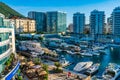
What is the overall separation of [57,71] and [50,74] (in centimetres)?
205

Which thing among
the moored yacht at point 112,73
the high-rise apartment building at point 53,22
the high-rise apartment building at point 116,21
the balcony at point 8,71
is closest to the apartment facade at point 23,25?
the high-rise apartment building at point 53,22

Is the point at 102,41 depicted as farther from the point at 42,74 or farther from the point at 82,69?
the point at 42,74

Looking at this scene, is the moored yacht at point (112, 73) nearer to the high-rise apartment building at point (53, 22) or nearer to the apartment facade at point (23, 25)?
the apartment facade at point (23, 25)

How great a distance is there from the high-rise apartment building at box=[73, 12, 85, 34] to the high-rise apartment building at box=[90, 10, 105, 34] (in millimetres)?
11093

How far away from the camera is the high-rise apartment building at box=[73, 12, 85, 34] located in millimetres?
117562

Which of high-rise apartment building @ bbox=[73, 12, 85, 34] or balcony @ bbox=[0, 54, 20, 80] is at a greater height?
high-rise apartment building @ bbox=[73, 12, 85, 34]

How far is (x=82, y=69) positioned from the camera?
39531 mm

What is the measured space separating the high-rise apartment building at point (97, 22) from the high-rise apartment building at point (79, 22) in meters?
11.1

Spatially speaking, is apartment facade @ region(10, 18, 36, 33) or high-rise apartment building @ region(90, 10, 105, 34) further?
high-rise apartment building @ region(90, 10, 105, 34)

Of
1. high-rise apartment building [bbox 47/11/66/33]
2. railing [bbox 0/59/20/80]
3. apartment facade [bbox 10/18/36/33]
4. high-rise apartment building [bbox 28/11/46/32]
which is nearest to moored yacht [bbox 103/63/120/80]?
railing [bbox 0/59/20/80]

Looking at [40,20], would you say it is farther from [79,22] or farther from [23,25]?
[23,25]

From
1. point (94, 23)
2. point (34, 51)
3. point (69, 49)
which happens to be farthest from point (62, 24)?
point (34, 51)

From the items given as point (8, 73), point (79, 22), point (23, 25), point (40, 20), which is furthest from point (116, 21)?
point (8, 73)

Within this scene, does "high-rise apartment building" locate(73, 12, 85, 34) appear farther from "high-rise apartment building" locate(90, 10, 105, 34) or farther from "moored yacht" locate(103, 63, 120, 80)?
"moored yacht" locate(103, 63, 120, 80)
